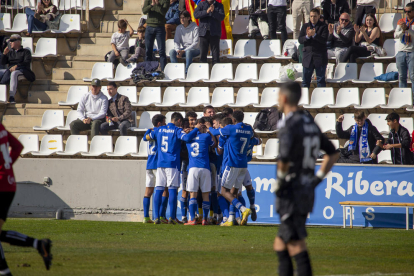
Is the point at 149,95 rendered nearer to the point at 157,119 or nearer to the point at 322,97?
the point at 157,119

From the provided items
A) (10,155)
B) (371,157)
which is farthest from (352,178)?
(10,155)

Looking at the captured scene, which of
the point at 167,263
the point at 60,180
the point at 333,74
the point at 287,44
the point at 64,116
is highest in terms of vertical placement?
the point at 287,44

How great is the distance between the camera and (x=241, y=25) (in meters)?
19.0

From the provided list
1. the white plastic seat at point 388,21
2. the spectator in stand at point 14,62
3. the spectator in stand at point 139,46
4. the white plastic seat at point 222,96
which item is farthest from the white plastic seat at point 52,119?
the white plastic seat at point 388,21

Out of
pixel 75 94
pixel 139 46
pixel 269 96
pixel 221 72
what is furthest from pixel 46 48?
pixel 269 96

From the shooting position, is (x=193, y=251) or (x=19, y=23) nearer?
(x=193, y=251)

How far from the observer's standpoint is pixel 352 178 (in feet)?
40.6

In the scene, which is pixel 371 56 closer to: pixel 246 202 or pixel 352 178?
pixel 352 178

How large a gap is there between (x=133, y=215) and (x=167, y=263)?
6838 millimetres

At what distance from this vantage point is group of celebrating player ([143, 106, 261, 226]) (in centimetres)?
1177

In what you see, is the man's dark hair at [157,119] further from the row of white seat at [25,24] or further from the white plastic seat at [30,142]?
the row of white seat at [25,24]

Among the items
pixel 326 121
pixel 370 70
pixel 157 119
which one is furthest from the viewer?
pixel 370 70

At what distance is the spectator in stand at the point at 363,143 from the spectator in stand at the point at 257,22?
614cm

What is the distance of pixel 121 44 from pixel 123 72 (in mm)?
927
